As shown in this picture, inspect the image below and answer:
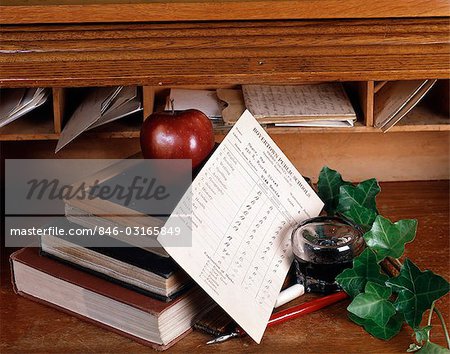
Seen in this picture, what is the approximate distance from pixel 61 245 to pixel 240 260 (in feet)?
1.14

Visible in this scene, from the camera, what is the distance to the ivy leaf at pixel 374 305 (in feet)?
4.90

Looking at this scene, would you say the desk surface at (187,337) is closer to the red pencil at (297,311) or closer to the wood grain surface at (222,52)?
the red pencil at (297,311)

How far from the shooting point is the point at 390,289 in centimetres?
152

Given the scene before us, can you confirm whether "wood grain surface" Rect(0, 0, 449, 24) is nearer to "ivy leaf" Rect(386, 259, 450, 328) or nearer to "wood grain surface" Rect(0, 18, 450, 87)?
"wood grain surface" Rect(0, 18, 450, 87)

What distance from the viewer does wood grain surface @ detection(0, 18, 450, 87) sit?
5.73ft

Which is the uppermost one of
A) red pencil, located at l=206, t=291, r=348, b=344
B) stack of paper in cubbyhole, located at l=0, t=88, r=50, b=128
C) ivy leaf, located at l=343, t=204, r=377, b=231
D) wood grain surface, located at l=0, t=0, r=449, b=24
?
wood grain surface, located at l=0, t=0, r=449, b=24

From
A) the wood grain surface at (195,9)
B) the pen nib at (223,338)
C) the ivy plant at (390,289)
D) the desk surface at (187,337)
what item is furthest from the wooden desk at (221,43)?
the pen nib at (223,338)

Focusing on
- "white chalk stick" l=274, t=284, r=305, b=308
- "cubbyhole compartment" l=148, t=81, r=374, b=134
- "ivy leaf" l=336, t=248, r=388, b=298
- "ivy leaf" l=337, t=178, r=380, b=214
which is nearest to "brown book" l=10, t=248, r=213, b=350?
"white chalk stick" l=274, t=284, r=305, b=308

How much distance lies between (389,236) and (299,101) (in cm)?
52

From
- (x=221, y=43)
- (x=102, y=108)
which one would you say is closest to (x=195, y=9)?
(x=221, y=43)

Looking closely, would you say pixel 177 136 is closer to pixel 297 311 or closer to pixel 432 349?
pixel 297 311

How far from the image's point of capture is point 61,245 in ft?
5.32

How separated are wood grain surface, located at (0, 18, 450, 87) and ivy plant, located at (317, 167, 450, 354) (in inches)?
14.2

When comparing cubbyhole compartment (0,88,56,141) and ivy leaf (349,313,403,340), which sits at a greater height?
cubbyhole compartment (0,88,56,141)
